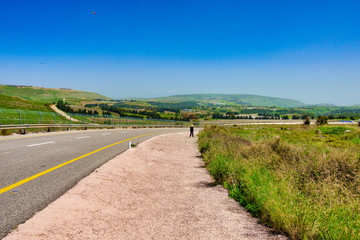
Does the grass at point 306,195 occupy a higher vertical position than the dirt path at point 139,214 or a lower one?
higher

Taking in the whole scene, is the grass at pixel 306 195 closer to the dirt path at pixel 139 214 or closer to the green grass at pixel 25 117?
the dirt path at pixel 139 214

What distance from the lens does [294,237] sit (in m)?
3.38

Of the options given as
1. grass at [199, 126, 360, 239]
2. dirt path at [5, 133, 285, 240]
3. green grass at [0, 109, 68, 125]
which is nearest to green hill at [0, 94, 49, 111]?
green grass at [0, 109, 68, 125]

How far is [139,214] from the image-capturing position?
4.29 meters

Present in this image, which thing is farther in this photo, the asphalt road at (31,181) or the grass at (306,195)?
the asphalt road at (31,181)

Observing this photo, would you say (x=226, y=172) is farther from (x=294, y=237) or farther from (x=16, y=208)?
(x=16, y=208)

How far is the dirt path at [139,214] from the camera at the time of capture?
339 centimetres

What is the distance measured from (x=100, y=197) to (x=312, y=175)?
530 centimetres

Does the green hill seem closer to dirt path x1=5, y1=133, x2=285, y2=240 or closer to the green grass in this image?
the green grass

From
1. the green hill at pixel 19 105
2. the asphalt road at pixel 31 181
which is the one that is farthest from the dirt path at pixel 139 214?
the green hill at pixel 19 105

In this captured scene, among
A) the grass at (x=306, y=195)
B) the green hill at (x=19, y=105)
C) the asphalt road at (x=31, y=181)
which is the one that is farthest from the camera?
the green hill at (x=19, y=105)

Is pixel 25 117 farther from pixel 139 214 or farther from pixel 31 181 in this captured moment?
pixel 139 214

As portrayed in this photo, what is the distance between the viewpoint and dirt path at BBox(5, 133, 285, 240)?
339 centimetres

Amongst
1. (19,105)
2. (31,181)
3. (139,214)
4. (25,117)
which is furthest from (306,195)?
(19,105)
